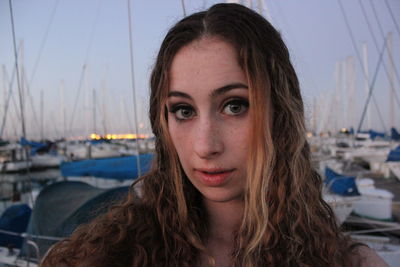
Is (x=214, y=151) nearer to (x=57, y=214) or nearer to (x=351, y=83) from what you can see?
(x=57, y=214)

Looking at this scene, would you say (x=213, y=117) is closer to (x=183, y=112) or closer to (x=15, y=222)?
(x=183, y=112)

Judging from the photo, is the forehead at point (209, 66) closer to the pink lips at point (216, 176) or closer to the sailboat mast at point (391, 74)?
the pink lips at point (216, 176)

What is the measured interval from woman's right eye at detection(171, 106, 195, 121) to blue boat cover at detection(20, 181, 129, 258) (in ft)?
7.74

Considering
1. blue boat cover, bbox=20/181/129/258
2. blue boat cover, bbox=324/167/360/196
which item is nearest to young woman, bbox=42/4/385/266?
blue boat cover, bbox=20/181/129/258

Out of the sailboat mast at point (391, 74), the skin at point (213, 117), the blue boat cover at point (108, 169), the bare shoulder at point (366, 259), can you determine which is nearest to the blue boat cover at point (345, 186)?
the blue boat cover at point (108, 169)

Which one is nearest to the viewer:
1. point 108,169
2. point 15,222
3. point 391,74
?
point 15,222

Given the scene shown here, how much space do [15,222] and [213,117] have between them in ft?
19.5

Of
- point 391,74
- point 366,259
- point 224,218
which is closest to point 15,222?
point 224,218

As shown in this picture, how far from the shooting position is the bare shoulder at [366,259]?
50.3 inches

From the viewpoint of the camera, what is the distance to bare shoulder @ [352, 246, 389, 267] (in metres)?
1.28

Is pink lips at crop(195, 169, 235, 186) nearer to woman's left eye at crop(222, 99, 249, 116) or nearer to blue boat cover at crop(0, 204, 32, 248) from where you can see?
woman's left eye at crop(222, 99, 249, 116)

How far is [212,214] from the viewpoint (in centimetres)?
145

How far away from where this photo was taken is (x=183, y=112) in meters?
1.37

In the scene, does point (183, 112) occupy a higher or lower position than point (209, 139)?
higher
